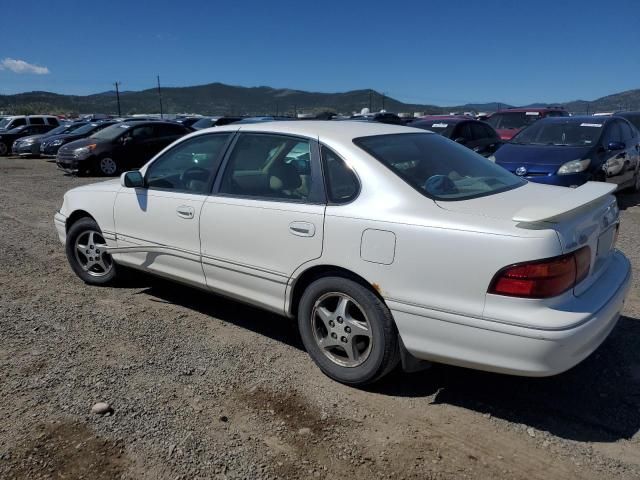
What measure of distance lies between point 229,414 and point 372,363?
2.75 feet

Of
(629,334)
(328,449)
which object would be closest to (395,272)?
(328,449)

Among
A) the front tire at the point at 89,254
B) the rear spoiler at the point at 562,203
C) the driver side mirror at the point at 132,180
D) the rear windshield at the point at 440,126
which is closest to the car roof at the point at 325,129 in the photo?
the driver side mirror at the point at 132,180

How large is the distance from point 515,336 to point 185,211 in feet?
8.00

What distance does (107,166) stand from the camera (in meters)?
14.6

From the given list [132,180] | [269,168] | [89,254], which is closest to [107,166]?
[89,254]

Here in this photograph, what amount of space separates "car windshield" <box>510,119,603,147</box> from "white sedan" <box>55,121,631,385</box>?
19.0 feet

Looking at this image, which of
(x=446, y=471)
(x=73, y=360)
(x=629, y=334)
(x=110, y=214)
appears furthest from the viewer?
(x=110, y=214)

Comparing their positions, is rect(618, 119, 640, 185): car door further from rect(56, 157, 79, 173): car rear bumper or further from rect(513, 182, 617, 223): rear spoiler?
rect(56, 157, 79, 173): car rear bumper

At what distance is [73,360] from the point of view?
140 inches

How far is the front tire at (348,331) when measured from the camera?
9.75 feet

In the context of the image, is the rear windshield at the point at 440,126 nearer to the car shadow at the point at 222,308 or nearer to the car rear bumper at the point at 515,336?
the car shadow at the point at 222,308

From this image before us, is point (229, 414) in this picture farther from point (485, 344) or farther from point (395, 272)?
point (485, 344)

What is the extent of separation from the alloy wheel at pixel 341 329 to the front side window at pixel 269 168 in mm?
670

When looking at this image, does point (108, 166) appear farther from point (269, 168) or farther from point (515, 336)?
point (515, 336)
